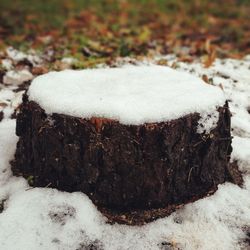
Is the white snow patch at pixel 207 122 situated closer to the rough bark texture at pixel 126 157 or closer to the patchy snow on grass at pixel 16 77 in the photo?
the rough bark texture at pixel 126 157

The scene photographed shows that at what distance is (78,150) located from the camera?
258 centimetres

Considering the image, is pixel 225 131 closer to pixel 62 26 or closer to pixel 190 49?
pixel 190 49

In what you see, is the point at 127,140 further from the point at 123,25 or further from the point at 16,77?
the point at 123,25

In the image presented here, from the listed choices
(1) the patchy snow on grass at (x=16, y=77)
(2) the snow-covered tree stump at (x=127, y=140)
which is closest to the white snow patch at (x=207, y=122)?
(2) the snow-covered tree stump at (x=127, y=140)

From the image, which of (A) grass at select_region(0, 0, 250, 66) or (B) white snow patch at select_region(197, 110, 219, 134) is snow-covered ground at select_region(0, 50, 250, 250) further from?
(A) grass at select_region(0, 0, 250, 66)

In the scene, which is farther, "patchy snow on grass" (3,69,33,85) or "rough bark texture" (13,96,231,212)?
"patchy snow on grass" (3,69,33,85)

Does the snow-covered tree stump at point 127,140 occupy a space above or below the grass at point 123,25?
above

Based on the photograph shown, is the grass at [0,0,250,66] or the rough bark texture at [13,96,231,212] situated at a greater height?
the rough bark texture at [13,96,231,212]

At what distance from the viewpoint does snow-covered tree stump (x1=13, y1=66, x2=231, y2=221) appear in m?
2.49

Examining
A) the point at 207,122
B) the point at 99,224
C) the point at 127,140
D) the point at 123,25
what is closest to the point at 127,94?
the point at 127,140

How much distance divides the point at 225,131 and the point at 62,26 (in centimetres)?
444

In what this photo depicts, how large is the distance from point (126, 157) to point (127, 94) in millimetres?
420

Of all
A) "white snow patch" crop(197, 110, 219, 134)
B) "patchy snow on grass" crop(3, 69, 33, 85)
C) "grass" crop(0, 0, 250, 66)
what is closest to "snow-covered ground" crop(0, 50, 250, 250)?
"white snow patch" crop(197, 110, 219, 134)

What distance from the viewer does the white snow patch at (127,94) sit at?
250cm
